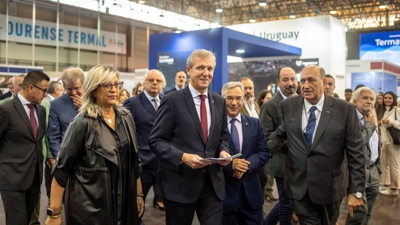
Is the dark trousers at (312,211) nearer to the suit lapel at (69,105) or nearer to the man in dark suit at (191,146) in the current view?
the man in dark suit at (191,146)

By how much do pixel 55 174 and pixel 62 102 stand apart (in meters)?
1.54

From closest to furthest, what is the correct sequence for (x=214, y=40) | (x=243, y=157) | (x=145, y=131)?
(x=243, y=157), (x=145, y=131), (x=214, y=40)

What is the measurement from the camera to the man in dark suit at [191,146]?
98.7 inches

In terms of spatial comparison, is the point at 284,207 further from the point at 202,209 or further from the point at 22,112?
the point at 22,112

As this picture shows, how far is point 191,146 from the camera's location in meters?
2.52

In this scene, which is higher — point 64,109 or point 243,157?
point 64,109

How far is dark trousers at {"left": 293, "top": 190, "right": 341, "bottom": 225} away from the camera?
8.80ft

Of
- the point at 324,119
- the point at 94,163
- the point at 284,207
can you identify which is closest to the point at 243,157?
the point at 324,119

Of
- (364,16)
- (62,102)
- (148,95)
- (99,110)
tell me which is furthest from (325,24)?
(364,16)

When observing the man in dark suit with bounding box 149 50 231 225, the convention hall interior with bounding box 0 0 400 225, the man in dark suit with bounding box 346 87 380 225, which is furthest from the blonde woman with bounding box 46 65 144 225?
the convention hall interior with bounding box 0 0 400 225

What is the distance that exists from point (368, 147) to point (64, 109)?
271 centimetres

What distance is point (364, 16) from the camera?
2430cm

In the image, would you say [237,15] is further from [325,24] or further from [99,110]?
[99,110]

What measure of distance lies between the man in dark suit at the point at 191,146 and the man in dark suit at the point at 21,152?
1.25 meters
